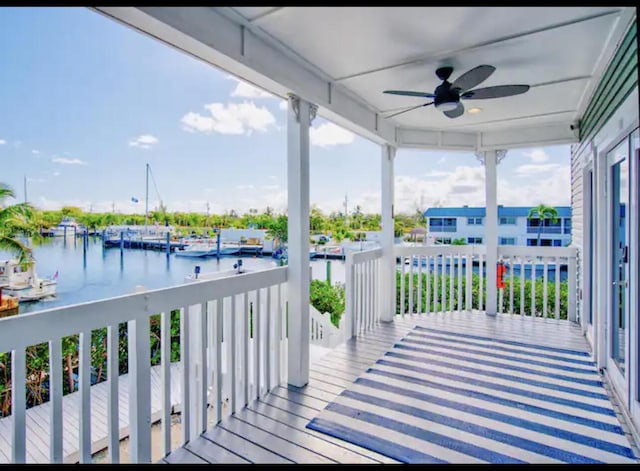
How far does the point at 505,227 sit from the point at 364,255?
8.38 ft

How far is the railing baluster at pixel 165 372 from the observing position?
7.45ft

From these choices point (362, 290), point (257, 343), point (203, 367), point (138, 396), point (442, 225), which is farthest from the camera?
point (442, 225)

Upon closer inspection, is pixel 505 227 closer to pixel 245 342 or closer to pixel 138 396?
pixel 245 342

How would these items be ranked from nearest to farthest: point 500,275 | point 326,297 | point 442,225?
point 500,275 < point 442,225 < point 326,297

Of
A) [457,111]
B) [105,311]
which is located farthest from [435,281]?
[105,311]

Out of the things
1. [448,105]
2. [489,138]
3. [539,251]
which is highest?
[489,138]

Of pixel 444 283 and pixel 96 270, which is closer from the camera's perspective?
pixel 96 270

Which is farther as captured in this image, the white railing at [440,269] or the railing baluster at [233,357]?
the white railing at [440,269]

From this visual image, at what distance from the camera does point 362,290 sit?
4754mm

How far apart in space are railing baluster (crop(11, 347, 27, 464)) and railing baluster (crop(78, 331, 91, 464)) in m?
0.25

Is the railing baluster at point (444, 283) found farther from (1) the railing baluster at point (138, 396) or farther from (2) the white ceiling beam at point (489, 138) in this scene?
(1) the railing baluster at point (138, 396)

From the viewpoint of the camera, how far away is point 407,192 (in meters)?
5.95

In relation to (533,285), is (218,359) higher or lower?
lower

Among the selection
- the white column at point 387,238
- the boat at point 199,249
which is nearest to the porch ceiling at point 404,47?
the white column at point 387,238
